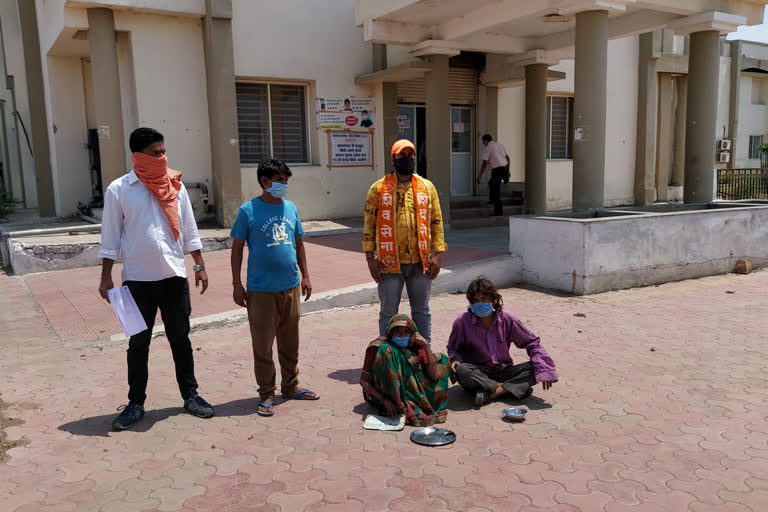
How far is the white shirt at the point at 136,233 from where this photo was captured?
147 inches

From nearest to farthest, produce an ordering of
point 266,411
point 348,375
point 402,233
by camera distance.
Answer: point 266,411
point 402,233
point 348,375

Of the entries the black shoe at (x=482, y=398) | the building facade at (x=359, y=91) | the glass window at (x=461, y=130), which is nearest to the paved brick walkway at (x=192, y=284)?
the building facade at (x=359, y=91)

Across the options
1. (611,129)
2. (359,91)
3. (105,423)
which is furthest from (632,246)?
(611,129)

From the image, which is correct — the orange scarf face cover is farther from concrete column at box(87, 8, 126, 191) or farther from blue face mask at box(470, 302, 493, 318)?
concrete column at box(87, 8, 126, 191)

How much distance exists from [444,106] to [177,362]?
9133 millimetres

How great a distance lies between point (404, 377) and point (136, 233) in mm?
1977

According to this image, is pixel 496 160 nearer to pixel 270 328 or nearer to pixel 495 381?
pixel 495 381

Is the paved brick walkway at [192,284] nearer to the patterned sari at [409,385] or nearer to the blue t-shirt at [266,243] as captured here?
the blue t-shirt at [266,243]

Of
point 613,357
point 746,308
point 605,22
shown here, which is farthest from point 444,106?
point 613,357

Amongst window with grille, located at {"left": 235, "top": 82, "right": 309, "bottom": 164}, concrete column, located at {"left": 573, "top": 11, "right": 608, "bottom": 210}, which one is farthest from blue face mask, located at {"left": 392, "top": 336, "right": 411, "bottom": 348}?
window with grille, located at {"left": 235, "top": 82, "right": 309, "bottom": 164}

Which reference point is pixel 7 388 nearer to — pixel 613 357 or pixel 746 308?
pixel 613 357

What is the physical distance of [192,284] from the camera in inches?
305

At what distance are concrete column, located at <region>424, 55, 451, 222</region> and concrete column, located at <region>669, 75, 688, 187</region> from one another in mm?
9241

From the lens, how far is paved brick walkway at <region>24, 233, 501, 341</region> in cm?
648
